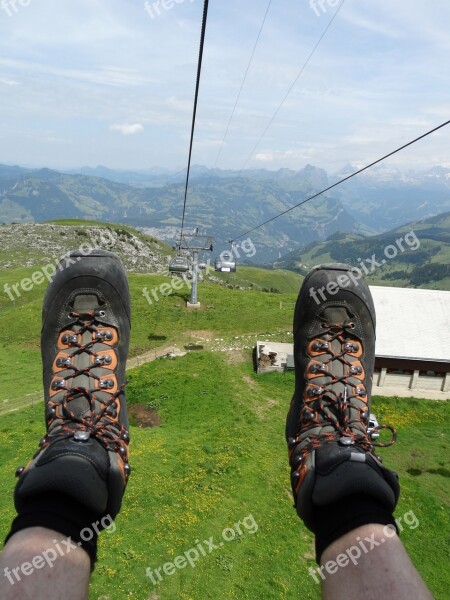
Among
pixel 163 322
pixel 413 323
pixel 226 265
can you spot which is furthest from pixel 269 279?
pixel 413 323

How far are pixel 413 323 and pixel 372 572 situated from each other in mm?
22852

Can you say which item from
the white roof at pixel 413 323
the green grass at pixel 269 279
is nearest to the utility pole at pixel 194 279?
the white roof at pixel 413 323

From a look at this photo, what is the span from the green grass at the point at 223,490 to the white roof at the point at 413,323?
3.01 meters

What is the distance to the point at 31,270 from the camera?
47.4 metres

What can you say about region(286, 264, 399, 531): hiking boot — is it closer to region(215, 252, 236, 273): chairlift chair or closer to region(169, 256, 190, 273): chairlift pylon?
region(169, 256, 190, 273): chairlift pylon

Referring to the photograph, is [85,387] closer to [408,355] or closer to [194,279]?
[408,355]

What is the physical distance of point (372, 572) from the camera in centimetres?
213

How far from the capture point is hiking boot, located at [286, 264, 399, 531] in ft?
9.28

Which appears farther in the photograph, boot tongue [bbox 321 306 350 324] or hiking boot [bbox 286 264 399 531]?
boot tongue [bbox 321 306 350 324]

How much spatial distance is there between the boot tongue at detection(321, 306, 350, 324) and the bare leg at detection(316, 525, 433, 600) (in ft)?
9.52

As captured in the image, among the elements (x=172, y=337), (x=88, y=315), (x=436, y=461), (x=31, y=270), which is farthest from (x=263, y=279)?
(x=88, y=315)

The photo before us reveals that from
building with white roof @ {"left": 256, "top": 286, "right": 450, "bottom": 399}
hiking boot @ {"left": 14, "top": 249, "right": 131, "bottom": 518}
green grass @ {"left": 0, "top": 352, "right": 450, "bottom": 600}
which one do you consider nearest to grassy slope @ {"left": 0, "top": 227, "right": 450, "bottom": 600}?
green grass @ {"left": 0, "top": 352, "right": 450, "bottom": 600}

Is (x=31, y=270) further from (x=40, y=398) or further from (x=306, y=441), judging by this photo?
(x=306, y=441)

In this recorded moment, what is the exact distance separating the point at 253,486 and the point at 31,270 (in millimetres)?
44148
